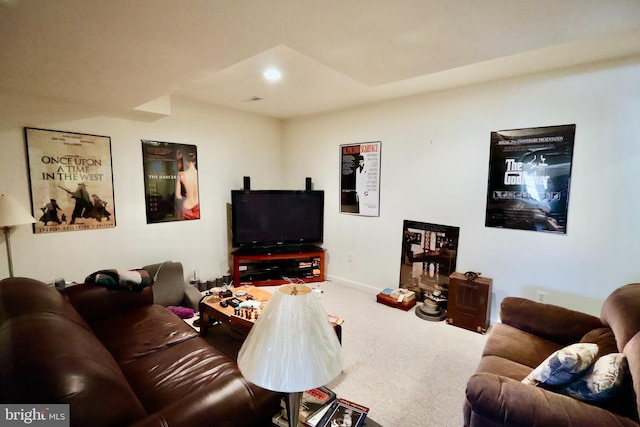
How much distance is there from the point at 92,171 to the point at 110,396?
277cm

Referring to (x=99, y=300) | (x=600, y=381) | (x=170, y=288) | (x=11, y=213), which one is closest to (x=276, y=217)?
(x=170, y=288)

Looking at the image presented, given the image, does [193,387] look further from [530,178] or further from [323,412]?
[530,178]

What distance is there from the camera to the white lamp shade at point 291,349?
0.86 metres

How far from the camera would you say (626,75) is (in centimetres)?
234

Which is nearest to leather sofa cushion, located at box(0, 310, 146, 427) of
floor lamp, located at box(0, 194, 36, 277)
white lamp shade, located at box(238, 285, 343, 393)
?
white lamp shade, located at box(238, 285, 343, 393)

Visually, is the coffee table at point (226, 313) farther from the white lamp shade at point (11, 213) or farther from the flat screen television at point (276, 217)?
the white lamp shade at point (11, 213)

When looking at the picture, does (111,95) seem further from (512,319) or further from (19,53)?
(512,319)

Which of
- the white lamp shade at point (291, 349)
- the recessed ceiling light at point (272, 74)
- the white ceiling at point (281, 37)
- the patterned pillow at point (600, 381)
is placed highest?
the recessed ceiling light at point (272, 74)

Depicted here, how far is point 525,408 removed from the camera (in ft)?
4.08

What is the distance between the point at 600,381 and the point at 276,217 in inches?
143

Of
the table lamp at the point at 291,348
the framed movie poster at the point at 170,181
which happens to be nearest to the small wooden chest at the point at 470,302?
the table lamp at the point at 291,348

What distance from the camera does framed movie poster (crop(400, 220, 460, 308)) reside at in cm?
335

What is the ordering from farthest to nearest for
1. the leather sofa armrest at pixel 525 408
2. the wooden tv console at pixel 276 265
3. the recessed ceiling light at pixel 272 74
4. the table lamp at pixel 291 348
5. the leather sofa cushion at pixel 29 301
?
the wooden tv console at pixel 276 265, the recessed ceiling light at pixel 272 74, the leather sofa cushion at pixel 29 301, the leather sofa armrest at pixel 525 408, the table lamp at pixel 291 348

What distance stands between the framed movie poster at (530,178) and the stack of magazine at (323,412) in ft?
8.06
